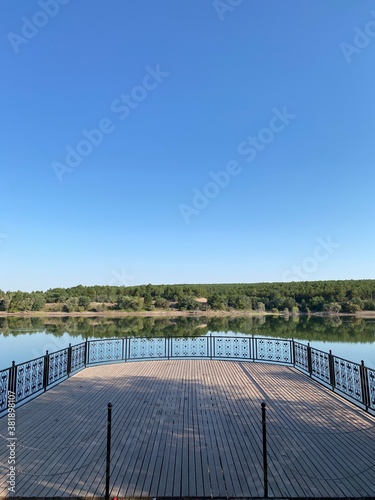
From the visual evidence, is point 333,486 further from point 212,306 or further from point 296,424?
point 212,306

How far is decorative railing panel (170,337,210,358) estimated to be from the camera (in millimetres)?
11934

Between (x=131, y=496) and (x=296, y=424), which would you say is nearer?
(x=131, y=496)

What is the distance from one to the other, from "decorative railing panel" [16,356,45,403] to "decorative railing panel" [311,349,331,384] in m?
6.91

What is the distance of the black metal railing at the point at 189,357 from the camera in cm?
626

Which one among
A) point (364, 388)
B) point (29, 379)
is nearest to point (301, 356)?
point (364, 388)

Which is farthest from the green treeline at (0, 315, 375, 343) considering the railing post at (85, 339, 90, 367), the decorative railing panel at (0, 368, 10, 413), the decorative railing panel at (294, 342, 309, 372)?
the decorative railing panel at (0, 368, 10, 413)

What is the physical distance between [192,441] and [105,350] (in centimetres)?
742

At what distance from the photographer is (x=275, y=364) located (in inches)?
413

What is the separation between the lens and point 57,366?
8.34 metres

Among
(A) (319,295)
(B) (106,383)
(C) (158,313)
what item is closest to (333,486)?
(B) (106,383)

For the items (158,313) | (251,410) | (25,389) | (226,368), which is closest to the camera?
(251,410)

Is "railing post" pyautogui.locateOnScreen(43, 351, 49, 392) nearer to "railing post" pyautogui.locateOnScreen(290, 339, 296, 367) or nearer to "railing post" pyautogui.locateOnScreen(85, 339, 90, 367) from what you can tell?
"railing post" pyautogui.locateOnScreen(85, 339, 90, 367)

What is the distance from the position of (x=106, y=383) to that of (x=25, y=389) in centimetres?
194

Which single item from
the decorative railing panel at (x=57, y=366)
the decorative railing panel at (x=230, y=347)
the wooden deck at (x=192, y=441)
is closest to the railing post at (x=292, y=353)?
the decorative railing panel at (x=230, y=347)
